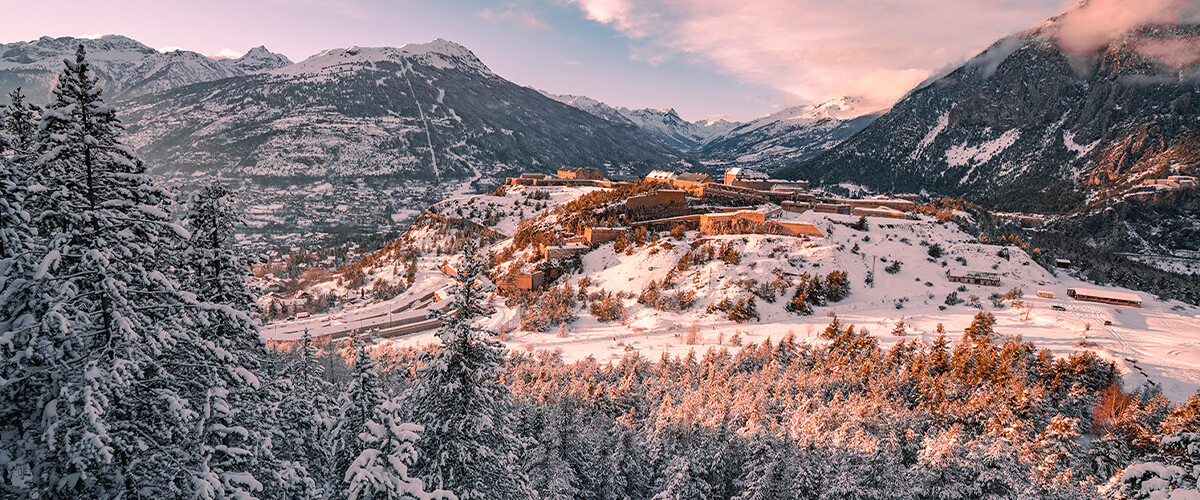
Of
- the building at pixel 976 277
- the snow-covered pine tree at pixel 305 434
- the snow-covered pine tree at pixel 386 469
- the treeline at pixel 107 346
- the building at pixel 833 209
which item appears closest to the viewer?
the treeline at pixel 107 346

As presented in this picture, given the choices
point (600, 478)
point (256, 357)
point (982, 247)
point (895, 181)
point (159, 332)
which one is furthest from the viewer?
point (895, 181)

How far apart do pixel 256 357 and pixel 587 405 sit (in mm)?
17663

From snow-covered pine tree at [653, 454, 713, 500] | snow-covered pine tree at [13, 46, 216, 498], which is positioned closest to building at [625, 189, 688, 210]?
snow-covered pine tree at [653, 454, 713, 500]

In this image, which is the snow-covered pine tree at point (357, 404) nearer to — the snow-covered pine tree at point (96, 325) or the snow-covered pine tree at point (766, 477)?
the snow-covered pine tree at point (96, 325)

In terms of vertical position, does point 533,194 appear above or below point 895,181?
below

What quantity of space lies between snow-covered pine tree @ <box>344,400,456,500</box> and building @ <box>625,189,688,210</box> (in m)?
61.0

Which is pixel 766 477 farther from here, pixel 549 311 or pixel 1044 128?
pixel 1044 128

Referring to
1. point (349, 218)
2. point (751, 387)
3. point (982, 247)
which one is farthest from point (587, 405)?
point (349, 218)

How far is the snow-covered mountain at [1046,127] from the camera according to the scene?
123m

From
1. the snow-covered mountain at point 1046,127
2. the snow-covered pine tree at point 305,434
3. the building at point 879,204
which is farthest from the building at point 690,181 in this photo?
the snow-covered mountain at point 1046,127

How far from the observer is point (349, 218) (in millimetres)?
147125

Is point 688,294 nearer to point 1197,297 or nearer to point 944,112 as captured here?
point 1197,297

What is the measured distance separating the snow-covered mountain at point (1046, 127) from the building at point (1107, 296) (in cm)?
10442

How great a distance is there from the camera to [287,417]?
12055 millimetres
